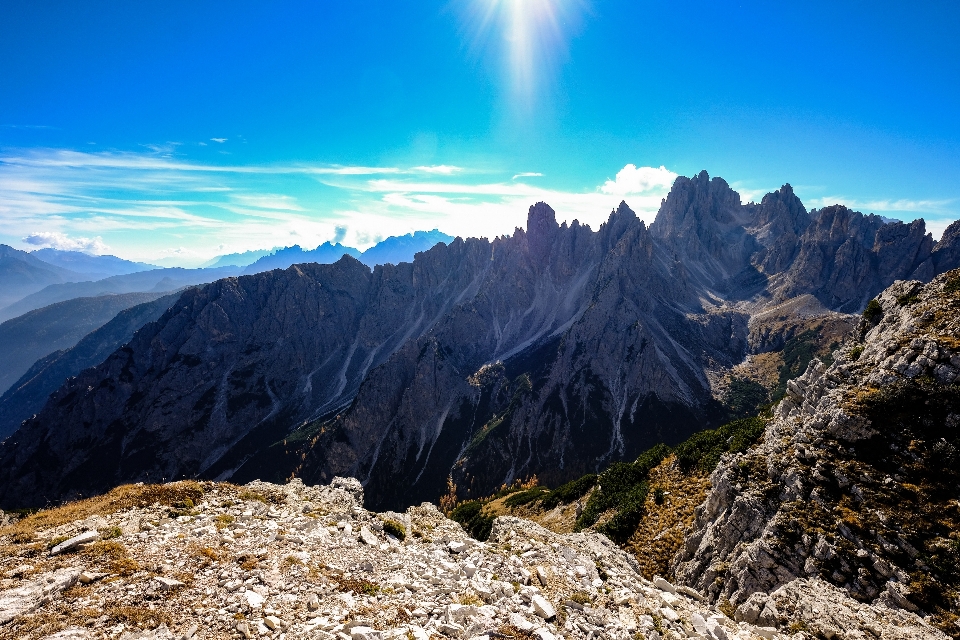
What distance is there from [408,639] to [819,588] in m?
21.3

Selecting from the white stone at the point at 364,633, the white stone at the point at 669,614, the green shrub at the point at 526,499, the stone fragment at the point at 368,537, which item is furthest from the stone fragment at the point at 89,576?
the green shrub at the point at 526,499

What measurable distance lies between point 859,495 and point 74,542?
38709mm

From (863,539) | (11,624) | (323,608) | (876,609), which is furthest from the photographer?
(863,539)

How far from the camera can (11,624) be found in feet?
35.1

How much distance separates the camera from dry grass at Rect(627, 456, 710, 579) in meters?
31.2

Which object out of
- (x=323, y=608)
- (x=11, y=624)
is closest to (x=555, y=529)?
(x=323, y=608)

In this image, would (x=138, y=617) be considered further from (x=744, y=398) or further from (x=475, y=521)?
(x=744, y=398)

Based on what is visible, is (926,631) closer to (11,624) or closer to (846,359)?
(846,359)

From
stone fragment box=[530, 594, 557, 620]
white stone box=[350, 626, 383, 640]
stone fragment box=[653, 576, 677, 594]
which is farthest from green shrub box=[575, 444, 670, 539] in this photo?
white stone box=[350, 626, 383, 640]

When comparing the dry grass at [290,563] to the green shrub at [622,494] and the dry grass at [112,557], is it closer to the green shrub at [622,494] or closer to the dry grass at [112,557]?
the dry grass at [112,557]

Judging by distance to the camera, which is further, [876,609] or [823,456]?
[823,456]

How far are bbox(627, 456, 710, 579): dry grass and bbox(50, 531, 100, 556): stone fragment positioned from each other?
33.1 metres

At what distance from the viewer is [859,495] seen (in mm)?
23125

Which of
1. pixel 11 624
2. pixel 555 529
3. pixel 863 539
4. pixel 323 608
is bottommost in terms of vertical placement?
pixel 555 529
